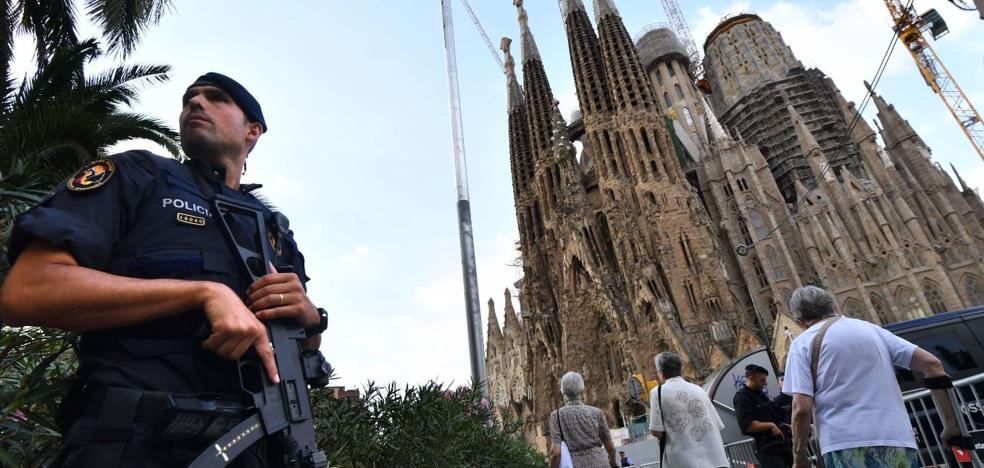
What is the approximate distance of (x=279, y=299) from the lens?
1372 mm

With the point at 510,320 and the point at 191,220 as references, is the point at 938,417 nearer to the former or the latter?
the point at 191,220

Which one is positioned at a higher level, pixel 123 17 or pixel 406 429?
pixel 123 17

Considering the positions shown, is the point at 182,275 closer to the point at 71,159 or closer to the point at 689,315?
the point at 71,159

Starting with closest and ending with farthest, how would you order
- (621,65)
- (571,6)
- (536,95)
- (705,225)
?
1. (705,225)
2. (621,65)
3. (571,6)
4. (536,95)

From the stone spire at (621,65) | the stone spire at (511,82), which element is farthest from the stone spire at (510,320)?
the stone spire at (621,65)

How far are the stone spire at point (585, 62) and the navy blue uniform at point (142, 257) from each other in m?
32.8

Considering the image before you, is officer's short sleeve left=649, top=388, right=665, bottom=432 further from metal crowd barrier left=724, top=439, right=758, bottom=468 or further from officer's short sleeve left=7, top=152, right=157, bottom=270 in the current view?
officer's short sleeve left=7, top=152, right=157, bottom=270

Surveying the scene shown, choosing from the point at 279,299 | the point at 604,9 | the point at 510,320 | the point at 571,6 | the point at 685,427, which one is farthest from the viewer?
the point at 510,320

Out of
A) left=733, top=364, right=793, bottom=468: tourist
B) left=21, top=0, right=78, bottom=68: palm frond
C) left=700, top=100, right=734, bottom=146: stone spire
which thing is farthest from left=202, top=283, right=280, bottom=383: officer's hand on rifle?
left=700, top=100, right=734, bottom=146: stone spire

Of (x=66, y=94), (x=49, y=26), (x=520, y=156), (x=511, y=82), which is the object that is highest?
(x=511, y=82)

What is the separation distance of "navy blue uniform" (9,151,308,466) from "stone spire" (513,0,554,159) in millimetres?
35993

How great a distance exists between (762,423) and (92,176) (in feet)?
16.6

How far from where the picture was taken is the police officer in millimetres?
1083

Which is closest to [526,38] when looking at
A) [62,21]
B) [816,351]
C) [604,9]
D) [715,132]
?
[604,9]
